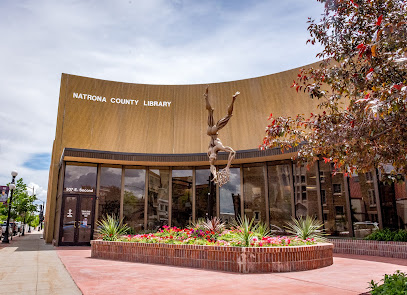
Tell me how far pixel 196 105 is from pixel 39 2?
44.2 feet

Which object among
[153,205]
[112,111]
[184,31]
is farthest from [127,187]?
[184,31]

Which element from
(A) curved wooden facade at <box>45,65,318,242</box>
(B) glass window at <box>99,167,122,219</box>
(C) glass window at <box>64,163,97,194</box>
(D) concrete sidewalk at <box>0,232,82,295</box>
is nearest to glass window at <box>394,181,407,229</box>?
(A) curved wooden facade at <box>45,65,318,242</box>

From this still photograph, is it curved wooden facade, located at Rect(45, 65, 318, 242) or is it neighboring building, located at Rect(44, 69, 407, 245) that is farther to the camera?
curved wooden facade, located at Rect(45, 65, 318, 242)

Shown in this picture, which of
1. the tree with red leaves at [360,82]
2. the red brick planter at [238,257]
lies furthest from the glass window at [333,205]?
the tree with red leaves at [360,82]

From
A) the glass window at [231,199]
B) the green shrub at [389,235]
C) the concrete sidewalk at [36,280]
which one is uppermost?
the glass window at [231,199]

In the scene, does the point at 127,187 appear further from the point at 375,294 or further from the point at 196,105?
the point at 375,294

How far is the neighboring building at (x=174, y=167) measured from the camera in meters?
14.8

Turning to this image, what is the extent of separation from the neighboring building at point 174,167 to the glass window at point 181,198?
0.18ft

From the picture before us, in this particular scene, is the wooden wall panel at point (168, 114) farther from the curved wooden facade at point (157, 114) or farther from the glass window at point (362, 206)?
the glass window at point (362, 206)

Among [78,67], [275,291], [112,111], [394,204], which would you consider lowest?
[275,291]

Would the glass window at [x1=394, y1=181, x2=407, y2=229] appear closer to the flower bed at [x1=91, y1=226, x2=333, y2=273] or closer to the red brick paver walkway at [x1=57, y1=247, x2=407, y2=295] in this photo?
the red brick paver walkway at [x1=57, y1=247, x2=407, y2=295]

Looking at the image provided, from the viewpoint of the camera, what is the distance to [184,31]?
7.90 m

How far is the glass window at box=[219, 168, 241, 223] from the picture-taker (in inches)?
671

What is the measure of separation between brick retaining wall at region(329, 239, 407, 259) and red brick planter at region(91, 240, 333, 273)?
10.2 ft
